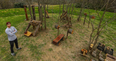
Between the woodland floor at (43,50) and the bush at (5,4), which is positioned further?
the bush at (5,4)

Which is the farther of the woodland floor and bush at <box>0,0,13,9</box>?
bush at <box>0,0,13,9</box>

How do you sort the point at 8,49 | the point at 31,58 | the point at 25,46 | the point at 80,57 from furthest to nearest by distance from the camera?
1. the point at 25,46
2. the point at 8,49
3. the point at 80,57
4. the point at 31,58

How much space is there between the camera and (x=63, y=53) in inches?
165

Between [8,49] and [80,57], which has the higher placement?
[8,49]

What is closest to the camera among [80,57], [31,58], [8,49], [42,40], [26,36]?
[31,58]

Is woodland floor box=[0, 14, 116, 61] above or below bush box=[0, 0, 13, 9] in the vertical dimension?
below

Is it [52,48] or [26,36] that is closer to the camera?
[52,48]

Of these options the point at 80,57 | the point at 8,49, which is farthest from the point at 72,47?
the point at 8,49

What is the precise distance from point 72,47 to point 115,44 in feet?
12.6

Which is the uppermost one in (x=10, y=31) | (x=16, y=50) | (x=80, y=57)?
(x=10, y=31)

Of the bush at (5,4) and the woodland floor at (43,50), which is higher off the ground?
the bush at (5,4)

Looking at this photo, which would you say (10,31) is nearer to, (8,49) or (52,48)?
(8,49)

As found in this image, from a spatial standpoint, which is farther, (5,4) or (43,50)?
(5,4)

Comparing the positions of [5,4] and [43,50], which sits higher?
[5,4]
